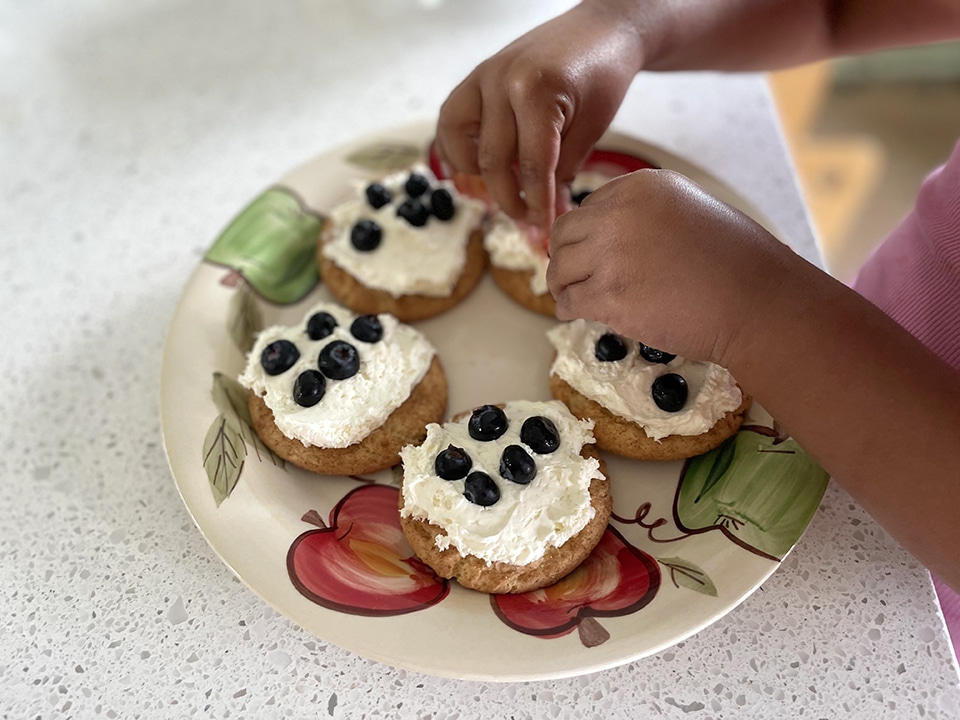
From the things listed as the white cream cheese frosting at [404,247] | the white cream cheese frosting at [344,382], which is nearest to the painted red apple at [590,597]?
the white cream cheese frosting at [344,382]

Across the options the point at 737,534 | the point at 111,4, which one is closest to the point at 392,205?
the point at 737,534

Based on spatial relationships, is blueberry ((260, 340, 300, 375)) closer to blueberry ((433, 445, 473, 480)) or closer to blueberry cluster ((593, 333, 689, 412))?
blueberry ((433, 445, 473, 480))

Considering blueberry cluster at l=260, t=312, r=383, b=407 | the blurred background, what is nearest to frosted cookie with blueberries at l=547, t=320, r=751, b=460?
blueberry cluster at l=260, t=312, r=383, b=407

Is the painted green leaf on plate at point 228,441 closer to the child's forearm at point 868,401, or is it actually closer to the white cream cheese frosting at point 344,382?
the white cream cheese frosting at point 344,382

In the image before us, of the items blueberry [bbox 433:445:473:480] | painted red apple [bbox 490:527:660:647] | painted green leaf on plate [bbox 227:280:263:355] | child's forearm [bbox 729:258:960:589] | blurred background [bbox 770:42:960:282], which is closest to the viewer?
child's forearm [bbox 729:258:960:589]

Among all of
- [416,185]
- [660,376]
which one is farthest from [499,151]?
[660,376]

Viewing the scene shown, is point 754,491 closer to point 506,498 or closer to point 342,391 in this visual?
point 506,498
